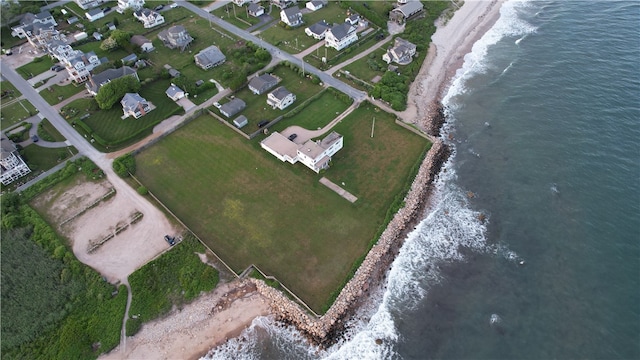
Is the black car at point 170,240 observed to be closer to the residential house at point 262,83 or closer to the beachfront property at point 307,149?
the beachfront property at point 307,149

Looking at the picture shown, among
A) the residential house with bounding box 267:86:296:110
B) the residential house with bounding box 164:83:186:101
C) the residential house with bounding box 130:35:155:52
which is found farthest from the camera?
the residential house with bounding box 130:35:155:52

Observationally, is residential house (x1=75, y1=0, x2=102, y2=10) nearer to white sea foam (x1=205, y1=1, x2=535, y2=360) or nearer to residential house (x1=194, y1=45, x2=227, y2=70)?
residential house (x1=194, y1=45, x2=227, y2=70)

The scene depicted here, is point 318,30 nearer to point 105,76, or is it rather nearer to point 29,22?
point 105,76

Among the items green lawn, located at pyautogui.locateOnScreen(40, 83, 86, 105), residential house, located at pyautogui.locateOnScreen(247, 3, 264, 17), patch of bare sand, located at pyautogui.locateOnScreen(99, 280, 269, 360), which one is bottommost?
patch of bare sand, located at pyautogui.locateOnScreen(99, 280, 269, 360)

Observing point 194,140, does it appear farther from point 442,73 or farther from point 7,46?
point 7,46

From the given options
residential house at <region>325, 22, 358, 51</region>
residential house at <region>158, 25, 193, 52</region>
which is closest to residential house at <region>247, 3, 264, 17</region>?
residential house at <region>158, 25, 193, 52</region>

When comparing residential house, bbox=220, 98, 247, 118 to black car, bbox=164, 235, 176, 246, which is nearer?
black car, bbox=164, 235, 176, 246

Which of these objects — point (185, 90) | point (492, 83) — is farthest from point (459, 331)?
point (185, 90)
